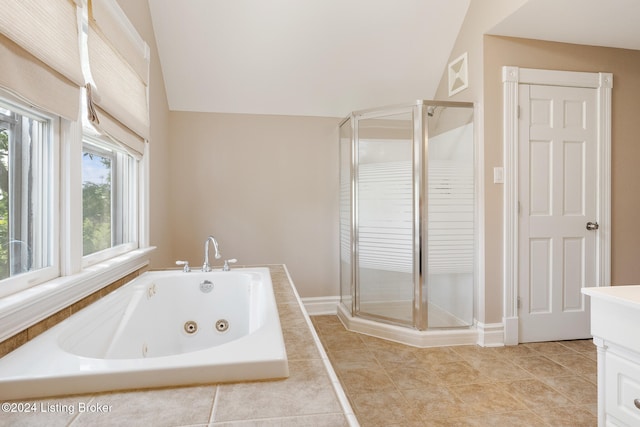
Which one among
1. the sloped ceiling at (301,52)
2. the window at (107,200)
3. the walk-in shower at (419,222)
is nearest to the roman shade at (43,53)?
the window at (107,200)

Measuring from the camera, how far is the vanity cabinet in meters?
1.20

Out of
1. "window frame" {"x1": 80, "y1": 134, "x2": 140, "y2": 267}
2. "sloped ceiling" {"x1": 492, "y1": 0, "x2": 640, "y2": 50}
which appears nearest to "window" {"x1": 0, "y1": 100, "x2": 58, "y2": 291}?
"window frame" {"x1": 80, "y1": 134, "x2": 140, "y2": 267}

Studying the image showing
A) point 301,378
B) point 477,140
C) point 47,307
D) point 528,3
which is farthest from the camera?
→ point 477,140

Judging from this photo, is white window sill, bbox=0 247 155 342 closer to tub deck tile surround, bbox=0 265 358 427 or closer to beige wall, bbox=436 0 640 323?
tub deck tile surround, bbox=0 265 358 427

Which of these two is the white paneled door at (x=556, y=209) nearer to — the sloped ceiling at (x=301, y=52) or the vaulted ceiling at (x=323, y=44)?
the vaulted ceiling at (x=323, y=44)

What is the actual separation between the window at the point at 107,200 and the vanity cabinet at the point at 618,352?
88.8 inches

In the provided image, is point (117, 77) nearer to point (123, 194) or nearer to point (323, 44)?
point (123, 194)

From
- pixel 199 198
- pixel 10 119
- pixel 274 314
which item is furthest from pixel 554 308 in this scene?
pixel 10 119

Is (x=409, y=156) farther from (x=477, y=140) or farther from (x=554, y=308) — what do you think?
(x=554, y=308)

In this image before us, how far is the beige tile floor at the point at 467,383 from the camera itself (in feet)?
5.56

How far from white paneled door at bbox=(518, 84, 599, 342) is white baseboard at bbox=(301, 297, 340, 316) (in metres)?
1.59

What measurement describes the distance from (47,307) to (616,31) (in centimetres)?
368

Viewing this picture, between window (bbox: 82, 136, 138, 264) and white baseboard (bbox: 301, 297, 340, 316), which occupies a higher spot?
window (bbox: 82, 136, 138, 264)

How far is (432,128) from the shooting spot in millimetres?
2643
